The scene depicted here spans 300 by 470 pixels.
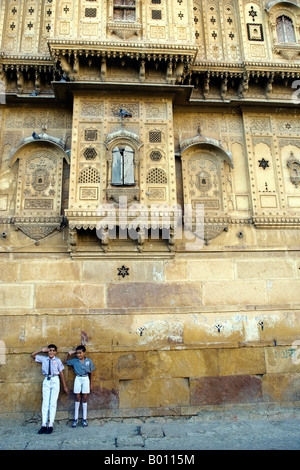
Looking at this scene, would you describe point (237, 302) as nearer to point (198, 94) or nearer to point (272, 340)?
point (272, 340)

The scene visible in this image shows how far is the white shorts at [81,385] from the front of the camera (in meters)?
6.41

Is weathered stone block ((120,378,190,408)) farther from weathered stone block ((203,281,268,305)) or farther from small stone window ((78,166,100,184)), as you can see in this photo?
small stone window ((78,166,100,184))

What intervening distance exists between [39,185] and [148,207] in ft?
8.46

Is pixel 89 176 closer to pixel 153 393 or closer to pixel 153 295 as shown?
pixel 153 295

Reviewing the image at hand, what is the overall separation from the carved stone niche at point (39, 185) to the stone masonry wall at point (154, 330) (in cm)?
70

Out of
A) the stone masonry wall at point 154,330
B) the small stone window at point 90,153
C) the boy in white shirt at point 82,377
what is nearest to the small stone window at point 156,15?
the small stone window at point 90,153

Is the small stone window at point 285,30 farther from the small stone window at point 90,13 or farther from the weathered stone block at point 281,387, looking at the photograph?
the weathered stone block at point 281,387

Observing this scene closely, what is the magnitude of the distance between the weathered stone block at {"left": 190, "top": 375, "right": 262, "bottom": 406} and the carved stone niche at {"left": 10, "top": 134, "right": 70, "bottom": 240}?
175 inches

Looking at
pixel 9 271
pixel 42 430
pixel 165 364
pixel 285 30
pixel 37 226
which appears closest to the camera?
pixel 42 430

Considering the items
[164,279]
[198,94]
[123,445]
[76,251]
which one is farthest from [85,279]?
[198,94]

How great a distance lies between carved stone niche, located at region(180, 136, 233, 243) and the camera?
7.92 metres

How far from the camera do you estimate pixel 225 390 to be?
7109 mm

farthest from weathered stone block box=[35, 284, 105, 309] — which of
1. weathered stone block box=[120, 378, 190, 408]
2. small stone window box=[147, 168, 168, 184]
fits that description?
small stone window box=[147, 168, 168, 184]

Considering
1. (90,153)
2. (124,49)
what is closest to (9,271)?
(90,153)
